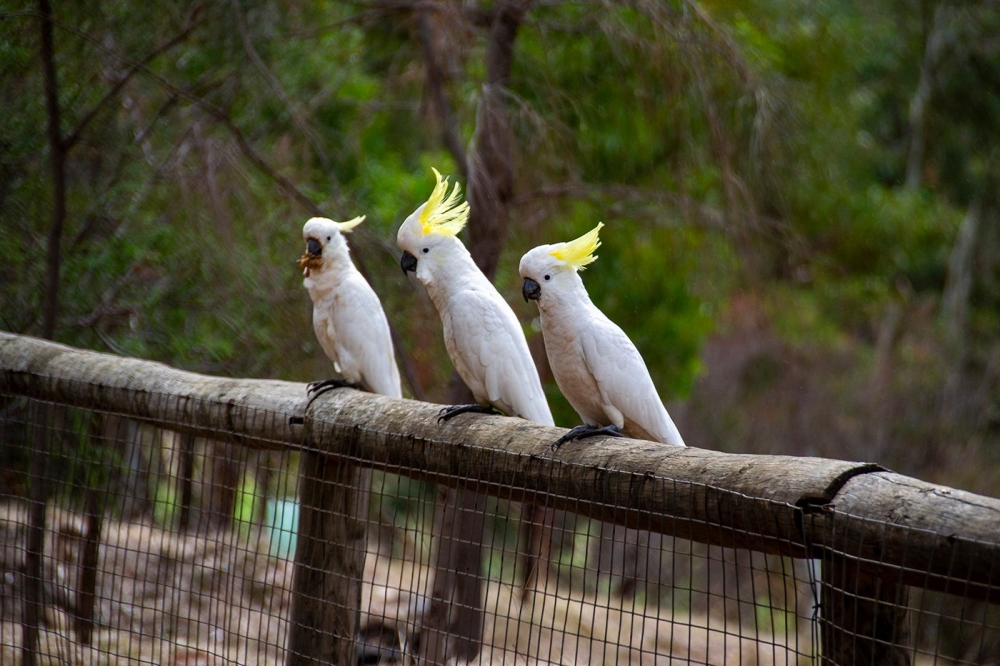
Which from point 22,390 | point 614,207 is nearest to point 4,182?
point 22,390

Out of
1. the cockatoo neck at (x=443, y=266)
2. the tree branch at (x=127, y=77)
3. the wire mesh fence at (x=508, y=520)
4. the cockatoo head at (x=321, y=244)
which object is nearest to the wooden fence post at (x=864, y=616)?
the wire mesh fence at (x=508, y=520)

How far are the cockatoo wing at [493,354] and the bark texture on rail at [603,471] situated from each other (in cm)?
25

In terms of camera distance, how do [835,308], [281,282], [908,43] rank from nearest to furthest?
1. [281,282]
2. [835,308]
3. [908,43]

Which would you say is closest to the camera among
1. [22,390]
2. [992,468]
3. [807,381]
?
[22,390]

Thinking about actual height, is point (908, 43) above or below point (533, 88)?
above

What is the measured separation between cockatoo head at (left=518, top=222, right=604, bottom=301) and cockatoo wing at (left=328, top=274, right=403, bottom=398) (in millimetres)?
705

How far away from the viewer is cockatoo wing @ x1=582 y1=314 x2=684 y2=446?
1936mm

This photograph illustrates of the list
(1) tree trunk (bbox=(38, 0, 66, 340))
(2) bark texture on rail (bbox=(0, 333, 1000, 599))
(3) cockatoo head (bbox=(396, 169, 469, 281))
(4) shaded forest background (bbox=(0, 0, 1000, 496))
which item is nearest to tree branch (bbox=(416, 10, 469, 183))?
(4) shaded forest background (bbox=(0, 0, 1000, 496))

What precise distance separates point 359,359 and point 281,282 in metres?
1.35

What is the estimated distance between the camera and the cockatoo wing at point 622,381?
1.94 m

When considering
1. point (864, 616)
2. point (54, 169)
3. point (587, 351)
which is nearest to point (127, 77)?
point (54, 169)

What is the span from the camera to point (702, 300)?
186 inches

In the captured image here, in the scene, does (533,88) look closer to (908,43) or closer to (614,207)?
(614,207)

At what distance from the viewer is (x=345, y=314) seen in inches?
102
